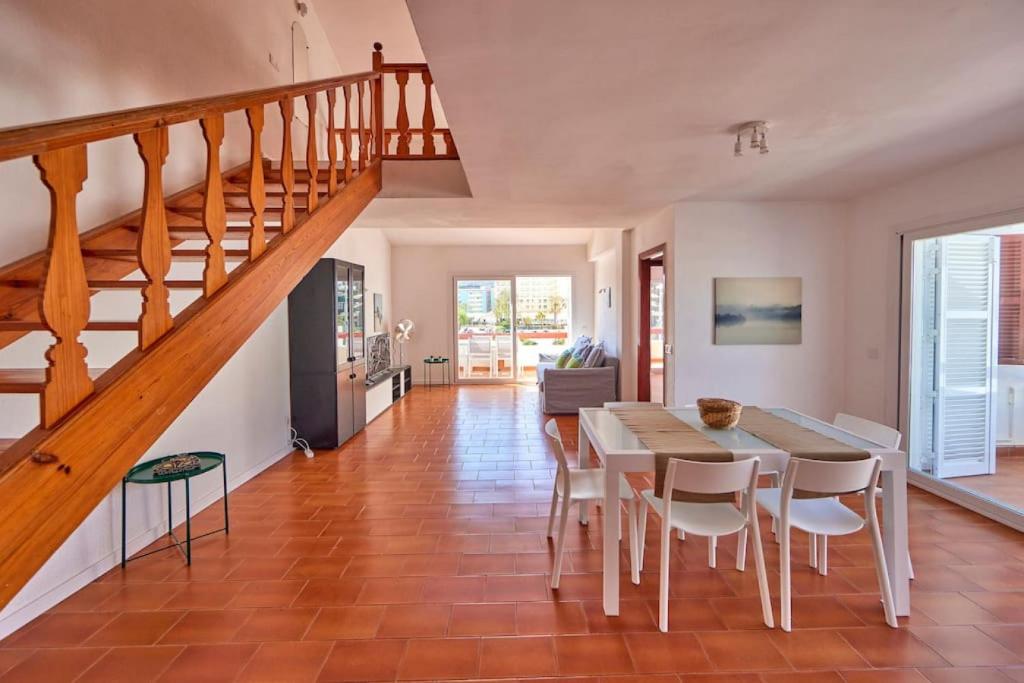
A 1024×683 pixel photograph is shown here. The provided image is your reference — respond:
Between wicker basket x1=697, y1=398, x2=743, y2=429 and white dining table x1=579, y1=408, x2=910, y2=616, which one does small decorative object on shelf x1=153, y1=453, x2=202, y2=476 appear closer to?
white dining table x1=579, y1=408, x2=910, y2=616

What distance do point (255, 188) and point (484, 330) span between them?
7.55m

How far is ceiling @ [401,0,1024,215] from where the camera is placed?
1823mm

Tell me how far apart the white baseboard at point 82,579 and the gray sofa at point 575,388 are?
4106 millimetres

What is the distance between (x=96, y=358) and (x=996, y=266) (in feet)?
18.8

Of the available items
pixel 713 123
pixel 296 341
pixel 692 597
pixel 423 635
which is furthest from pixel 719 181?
pixel 296 341

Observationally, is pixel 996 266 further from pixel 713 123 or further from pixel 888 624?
pixel 888 624

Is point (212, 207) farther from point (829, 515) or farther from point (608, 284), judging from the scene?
point (608, 284)

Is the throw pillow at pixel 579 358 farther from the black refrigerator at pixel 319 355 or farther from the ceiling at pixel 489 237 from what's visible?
the black refrigerator at pixel 319 355

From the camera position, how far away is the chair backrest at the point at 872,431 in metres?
2.63

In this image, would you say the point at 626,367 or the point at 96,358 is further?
the point at 626,367

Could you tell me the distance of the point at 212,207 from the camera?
1.94 m

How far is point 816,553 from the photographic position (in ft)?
9.07

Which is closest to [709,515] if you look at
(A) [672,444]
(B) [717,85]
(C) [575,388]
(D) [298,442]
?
(A) [672,444]

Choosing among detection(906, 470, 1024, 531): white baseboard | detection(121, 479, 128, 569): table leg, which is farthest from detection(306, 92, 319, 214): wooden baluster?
detection(906, 470, 1024, 531): white baseboard
